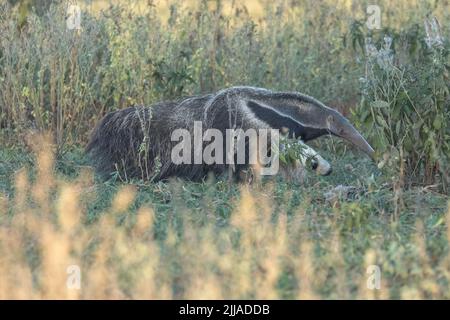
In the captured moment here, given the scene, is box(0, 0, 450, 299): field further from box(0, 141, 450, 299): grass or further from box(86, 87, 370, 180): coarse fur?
box(86, 87, 370, 180): coarse fur

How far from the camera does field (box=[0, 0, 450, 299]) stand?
4.73 metres

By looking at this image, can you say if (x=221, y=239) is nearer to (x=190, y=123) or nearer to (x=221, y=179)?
(x=221, y=179)

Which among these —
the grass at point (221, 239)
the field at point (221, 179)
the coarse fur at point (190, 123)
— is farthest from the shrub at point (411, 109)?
the coarse fur at point (190, 123)

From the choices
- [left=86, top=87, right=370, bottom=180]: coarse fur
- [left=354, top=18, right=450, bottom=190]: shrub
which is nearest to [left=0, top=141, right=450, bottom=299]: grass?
[left=354, top=18, right=450, bottom=190]: shrub

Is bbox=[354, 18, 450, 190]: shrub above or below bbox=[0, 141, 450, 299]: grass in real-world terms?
above

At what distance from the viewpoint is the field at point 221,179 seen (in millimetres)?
4734

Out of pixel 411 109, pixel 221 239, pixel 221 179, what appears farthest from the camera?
pixel 221 179

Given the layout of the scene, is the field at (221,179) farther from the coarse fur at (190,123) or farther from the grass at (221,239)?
the coarse fur at (190,123)

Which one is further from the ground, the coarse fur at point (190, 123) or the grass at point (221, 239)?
the coarse fur at point (190, 123)

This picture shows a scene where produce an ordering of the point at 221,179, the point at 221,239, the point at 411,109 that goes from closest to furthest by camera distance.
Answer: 1. the point at 221,239
2. the point at 411,109
3. the point at 221,179

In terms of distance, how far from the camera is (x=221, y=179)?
7.42m

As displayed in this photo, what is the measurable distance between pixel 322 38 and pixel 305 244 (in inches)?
214

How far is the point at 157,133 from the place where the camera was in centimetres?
762

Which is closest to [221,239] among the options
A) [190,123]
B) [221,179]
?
[221,179]
